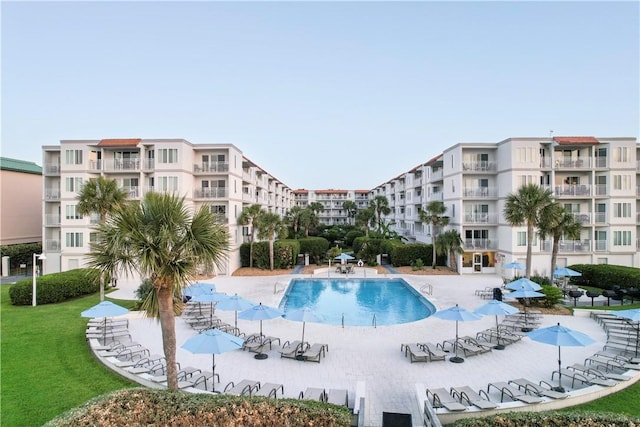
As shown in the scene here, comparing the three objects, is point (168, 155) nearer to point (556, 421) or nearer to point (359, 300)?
point (359, 300)

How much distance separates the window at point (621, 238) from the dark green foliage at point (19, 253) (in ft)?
184

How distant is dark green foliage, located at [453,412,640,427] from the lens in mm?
7184

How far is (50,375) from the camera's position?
1116cm

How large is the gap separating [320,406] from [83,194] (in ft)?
69.8

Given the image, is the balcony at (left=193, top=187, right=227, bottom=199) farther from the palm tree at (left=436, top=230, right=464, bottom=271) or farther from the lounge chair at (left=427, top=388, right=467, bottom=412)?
the lounge chair at (left=427, top=388, right=467, bottom=412)

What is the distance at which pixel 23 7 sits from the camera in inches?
661

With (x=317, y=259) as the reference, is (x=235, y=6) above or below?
above

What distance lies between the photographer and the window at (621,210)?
2973 centimetres

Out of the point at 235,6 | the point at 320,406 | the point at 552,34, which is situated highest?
the point at 235,6

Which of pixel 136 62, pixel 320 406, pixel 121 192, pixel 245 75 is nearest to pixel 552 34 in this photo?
pixel 245 75

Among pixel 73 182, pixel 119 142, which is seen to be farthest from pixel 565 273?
pixel 73 182

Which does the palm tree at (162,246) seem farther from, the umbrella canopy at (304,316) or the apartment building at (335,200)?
the apartment building at (335,200)

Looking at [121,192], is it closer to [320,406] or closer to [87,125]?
[87,125]

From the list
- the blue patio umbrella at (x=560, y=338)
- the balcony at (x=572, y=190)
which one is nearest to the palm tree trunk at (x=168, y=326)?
the blue patio umbrella at (x=560, y=338)
